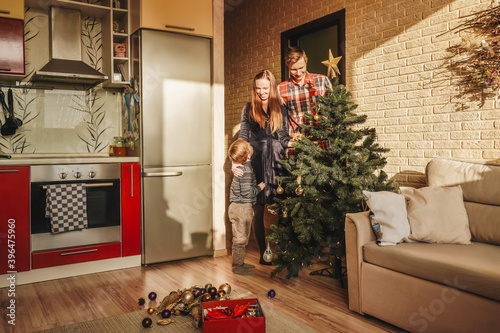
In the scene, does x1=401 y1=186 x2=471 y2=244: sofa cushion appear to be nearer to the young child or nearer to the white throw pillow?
the white throw pillow

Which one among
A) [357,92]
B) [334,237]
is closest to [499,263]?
[334,237]

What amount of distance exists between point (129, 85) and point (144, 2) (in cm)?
77

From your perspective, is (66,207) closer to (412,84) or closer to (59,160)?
(59,160)

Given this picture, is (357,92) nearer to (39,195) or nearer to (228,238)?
(228,238)

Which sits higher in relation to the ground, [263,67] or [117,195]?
[263,67]

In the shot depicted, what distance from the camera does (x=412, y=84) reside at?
3096mm

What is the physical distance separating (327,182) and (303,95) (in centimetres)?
106

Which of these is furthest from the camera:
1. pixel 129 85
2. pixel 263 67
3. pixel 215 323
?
pixel 263 67

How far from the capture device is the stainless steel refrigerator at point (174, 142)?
3.44m

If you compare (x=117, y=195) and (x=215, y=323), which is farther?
(x=117, y=195)

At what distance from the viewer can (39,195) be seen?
9.95 ft

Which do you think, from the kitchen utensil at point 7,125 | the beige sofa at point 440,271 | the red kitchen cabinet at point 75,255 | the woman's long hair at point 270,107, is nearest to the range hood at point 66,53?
the kitchen utensil at point 7,125

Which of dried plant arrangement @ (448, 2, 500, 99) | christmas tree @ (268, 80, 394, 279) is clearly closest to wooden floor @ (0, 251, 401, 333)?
christmas tree @ (268, 80, 394, 279)

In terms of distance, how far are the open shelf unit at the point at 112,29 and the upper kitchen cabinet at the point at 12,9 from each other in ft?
1.17
